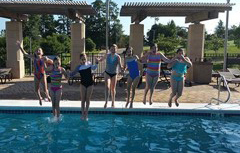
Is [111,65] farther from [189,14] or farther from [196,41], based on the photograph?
[189,14]

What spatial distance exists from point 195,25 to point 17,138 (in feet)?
35.2

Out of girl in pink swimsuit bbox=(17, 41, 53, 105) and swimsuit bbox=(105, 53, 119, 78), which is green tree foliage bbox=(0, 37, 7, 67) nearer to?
girl in pink swimsuit bbox=(17, 41, 53, 105)

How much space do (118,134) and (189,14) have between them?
391 inches

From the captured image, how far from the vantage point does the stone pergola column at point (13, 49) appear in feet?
45.4

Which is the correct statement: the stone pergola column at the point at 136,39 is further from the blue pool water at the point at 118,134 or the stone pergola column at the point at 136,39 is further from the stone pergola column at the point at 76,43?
the blue pool water at the point at 118,134

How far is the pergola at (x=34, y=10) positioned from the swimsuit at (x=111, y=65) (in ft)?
17.1

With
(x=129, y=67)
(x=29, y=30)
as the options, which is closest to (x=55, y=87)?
(x=129, y=67)

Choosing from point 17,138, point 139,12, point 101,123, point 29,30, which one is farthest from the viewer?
point 29,30

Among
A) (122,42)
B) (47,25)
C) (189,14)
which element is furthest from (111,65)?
(47,25)

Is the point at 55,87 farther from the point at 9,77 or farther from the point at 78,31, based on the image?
the point at 9,77

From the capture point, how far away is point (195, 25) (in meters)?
13.6

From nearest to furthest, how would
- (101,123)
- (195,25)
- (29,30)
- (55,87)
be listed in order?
(55,87) → (101,123) → (195,25) → (29,30)

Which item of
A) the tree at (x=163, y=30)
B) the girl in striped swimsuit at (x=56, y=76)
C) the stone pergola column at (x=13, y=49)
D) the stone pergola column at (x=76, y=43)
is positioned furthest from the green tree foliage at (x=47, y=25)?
the girl in striped swimsuit at (x=56, y=76)

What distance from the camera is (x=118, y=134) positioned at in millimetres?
6551
